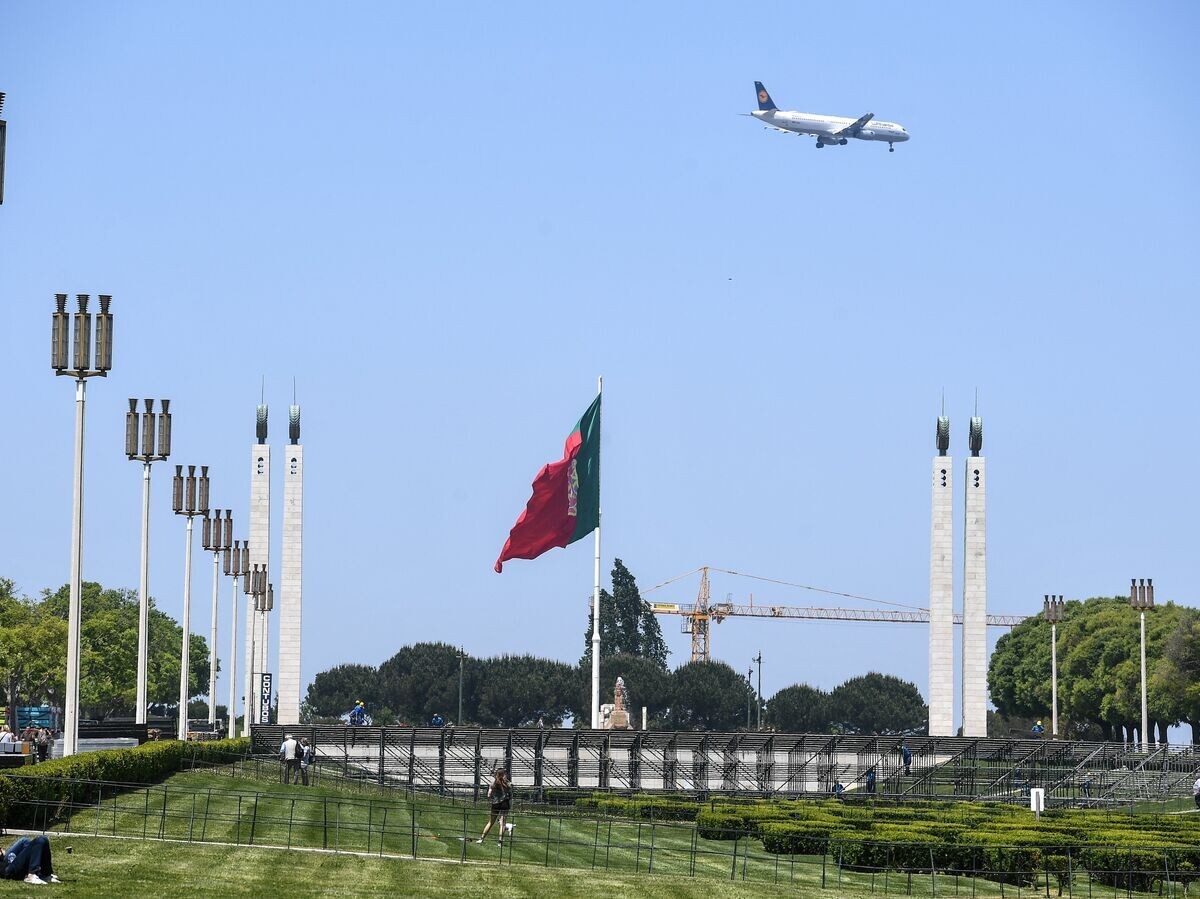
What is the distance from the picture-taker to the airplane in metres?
167

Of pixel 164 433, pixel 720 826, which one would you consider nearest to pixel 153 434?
pixel 164 433

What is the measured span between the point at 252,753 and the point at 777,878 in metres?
36.6

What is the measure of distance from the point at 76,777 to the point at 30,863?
12050mm

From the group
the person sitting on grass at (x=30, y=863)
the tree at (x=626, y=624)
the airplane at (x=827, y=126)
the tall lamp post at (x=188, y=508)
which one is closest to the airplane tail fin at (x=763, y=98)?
the airplane at (x=827, y=126)

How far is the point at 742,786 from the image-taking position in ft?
268

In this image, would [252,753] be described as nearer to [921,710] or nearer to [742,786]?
[742,786]

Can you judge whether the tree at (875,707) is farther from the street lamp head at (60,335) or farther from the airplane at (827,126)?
the street lamp head at (60,335)

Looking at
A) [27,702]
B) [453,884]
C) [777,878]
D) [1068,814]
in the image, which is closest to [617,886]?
[453,884]

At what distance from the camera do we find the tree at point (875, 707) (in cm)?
18300

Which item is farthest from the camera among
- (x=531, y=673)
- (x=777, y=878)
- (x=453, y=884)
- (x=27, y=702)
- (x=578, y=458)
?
(x=531, y=673)

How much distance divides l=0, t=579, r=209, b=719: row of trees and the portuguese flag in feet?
115

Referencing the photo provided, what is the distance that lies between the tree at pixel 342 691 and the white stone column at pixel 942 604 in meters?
84.9

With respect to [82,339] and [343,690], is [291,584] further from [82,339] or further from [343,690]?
[343,690]

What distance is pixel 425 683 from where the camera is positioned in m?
176
